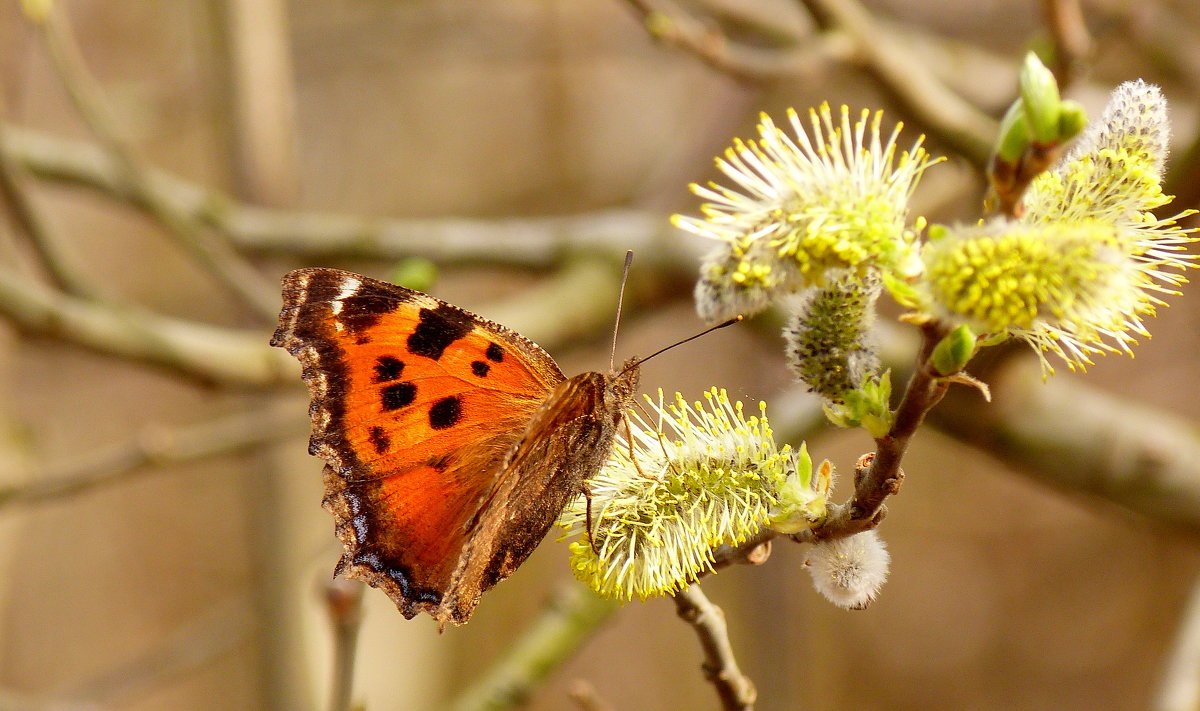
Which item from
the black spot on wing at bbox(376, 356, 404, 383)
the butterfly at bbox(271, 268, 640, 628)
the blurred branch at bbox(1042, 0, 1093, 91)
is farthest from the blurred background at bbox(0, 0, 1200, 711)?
the black spot on wing at bbox(376, 356, 404, 383)

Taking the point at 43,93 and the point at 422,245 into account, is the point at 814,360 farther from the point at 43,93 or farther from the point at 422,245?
the point at 43,93

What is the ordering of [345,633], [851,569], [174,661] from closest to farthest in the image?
1. [851,569]
2. [345,633]
3. [174,661]

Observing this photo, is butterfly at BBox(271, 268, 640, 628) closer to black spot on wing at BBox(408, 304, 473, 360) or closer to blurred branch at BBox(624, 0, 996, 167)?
black spot on wing at BBox(408, 304, 473, 360)

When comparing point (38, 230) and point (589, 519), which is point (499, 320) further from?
point (589, 519)

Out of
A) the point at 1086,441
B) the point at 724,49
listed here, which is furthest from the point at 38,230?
the point at 1086,441

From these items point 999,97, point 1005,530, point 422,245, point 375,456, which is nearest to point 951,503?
point 1005,530

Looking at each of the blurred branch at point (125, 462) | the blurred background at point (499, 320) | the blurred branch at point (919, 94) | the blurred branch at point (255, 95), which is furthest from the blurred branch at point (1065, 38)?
the blurred branch at point (255, 95)
